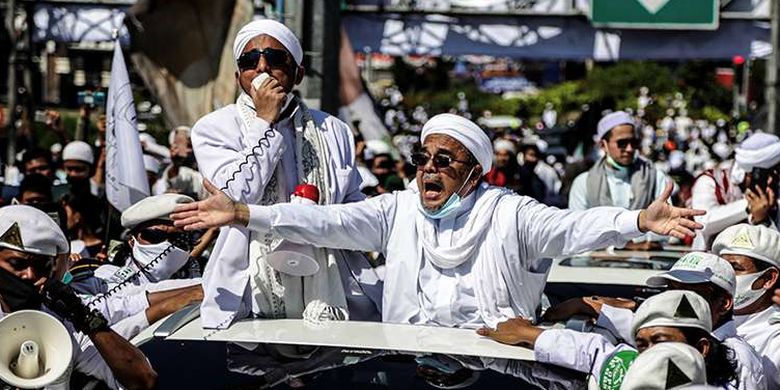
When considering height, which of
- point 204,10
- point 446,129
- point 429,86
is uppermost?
point 446,129

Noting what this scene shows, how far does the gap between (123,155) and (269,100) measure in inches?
111

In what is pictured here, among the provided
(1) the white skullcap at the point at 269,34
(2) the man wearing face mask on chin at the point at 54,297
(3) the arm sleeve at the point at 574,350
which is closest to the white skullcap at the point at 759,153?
(1) the white skullcap at the point at 269,34

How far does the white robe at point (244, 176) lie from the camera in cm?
446

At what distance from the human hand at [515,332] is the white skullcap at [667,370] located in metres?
0.72

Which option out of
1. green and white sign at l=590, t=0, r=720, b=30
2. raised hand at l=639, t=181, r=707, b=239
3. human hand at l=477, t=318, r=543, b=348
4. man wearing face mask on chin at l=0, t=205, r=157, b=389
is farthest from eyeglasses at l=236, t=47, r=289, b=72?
green and white sign at l=590, t=0, r=720, b=30

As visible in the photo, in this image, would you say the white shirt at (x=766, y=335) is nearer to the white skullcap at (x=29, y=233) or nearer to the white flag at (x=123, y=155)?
the white skullcap at (x=29, y=233)

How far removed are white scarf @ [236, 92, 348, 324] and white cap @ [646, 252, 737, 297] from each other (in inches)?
44.8

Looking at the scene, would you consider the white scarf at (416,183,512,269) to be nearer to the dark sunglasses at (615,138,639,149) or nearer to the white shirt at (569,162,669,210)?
the white shirt at (569,162,669,210)

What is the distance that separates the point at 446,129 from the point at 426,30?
10701 mm

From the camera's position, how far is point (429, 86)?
52.6m

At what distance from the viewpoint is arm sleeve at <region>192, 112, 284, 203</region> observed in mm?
4504

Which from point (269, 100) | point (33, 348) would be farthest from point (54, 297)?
point (269, 100)

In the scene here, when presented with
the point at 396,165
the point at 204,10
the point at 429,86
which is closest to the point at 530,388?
the point at 396,165

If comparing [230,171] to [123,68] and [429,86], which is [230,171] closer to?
[123,68]
